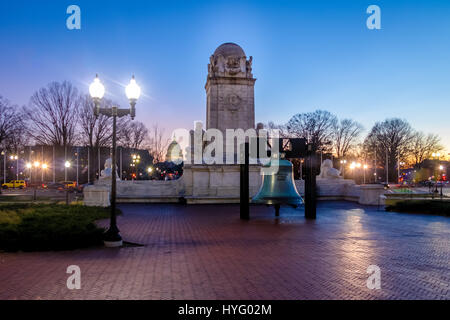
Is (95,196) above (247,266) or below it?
above

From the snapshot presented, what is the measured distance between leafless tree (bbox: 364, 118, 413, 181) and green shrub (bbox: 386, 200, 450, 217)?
179ft

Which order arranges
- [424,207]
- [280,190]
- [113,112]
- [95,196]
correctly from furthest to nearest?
[95,196] < [424,207] < [280,190] < [113,112]

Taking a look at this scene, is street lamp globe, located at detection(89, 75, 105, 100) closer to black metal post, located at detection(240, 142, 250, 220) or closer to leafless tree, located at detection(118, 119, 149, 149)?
black metal post, located at detection(240, 142, 250, 220)

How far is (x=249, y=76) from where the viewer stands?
30.9m

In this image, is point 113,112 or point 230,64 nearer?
point 113,112

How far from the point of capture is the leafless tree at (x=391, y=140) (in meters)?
73.0

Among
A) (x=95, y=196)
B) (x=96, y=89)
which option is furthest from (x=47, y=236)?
(x=95, y=196)

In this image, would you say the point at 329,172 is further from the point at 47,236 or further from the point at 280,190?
the point at 47,236

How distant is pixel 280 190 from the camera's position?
666 inches

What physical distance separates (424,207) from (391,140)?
57.1m

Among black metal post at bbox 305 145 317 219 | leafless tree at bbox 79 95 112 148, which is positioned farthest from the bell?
leafless tree at bbox 79 95 112 148

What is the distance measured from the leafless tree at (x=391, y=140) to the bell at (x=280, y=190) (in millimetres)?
60811

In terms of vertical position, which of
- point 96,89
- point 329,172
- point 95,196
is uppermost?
point 96,89

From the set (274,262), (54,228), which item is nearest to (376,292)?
(274,262)
